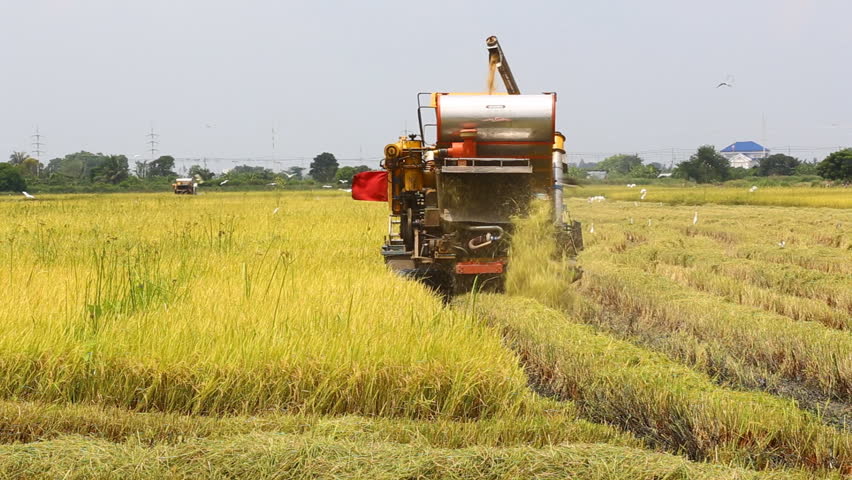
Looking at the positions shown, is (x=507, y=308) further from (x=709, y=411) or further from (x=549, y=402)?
(x=709, y=411)

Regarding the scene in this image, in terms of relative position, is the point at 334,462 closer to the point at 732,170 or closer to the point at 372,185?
the point at 372,185

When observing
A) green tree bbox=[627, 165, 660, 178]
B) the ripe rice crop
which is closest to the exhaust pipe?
the ripe rice crop

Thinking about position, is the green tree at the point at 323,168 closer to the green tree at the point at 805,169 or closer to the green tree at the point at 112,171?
the green tree at the point at 112,171

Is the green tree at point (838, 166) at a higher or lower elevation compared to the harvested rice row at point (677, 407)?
higher

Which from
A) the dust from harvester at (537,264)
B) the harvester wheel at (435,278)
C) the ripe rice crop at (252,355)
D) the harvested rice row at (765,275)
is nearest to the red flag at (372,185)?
the harvester wheel at (435,278)

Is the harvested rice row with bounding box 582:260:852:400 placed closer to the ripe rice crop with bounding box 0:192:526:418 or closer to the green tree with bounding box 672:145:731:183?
the ripe rice crop with bounding box 0:192:526:418

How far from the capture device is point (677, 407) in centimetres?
430

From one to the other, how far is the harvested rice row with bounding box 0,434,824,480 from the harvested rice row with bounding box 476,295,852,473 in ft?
1.32

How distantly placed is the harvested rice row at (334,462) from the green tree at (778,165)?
78.7 m

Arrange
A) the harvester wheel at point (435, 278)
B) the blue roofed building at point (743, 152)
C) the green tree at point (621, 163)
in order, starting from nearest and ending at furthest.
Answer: the harvester wheel at point (435, 278)
the green tree at point (621, 163)
the blue roofed building at point (743, 152)

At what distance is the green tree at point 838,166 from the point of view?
181ft

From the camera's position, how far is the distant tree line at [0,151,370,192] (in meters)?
65.1

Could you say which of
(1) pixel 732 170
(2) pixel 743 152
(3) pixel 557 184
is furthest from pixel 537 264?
(2) pixel 743 152

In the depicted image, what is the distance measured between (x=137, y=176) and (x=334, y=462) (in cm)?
8412
